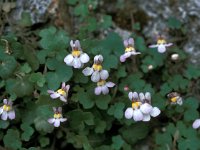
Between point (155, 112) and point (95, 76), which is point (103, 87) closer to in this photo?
point (95, 76)

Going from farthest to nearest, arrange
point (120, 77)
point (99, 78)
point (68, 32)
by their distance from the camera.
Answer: point (68, 32) < point (120, 77) < point (99, 78)

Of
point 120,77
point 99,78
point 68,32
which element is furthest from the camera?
point 68,32

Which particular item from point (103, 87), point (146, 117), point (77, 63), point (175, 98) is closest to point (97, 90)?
point (103, 87)

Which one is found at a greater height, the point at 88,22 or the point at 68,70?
the point at 88,22

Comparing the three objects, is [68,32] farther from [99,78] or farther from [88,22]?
[99,78]

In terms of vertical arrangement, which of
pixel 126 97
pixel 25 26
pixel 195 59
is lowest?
pixel 126 97

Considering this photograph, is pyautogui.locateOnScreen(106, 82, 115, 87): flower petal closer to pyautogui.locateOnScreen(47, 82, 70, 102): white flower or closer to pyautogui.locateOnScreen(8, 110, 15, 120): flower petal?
pyautogui.locateOnScreen(47, 82, 70, 102): white flower

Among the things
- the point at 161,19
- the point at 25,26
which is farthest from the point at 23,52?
the point at 161,19
